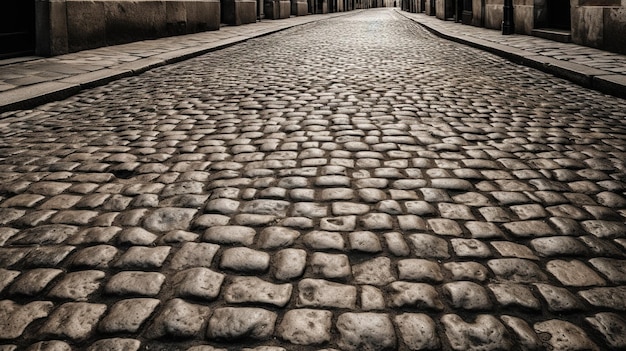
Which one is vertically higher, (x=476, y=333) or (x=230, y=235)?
(x=230, y=235)

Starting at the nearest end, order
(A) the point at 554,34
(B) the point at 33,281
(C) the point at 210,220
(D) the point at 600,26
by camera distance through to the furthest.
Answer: (B) the point at 33,281
(C) the point at 210,220
(D) the point at 600,26
(A) the point at 554,34

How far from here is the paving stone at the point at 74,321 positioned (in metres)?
1.47

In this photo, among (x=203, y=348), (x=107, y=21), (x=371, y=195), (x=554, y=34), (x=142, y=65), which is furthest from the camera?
(x=554, y=34)

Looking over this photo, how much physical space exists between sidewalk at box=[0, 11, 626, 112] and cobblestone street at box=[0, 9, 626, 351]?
0.71 meters

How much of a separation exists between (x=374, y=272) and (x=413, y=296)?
0.20 meters

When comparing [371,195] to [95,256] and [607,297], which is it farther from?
[95,256]

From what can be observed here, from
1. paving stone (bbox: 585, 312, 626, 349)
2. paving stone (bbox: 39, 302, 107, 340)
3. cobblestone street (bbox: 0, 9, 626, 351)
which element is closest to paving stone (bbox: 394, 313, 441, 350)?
cobblestone street (bbox: 0, 9, 626, 351)

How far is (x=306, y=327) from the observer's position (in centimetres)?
150

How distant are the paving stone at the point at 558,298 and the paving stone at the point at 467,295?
0.21 meters

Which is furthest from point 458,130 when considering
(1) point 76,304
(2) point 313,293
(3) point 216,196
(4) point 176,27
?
(4) point 176,27

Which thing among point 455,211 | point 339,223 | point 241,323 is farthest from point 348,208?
point 241,323

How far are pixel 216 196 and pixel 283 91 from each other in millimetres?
3243

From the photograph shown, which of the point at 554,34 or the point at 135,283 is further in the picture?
the point at 554,34

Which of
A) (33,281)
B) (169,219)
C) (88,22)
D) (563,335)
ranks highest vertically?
(88,22)
